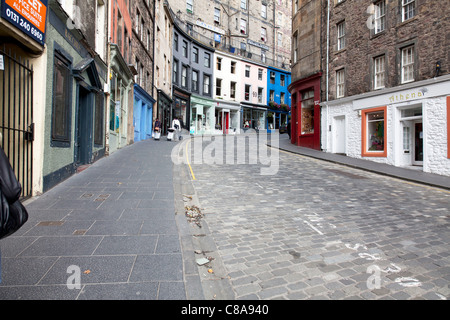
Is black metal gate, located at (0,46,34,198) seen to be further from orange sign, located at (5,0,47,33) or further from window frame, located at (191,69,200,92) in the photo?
window frame, located at (191,69,200,92)

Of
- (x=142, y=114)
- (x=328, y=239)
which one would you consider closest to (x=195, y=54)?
(x=142, y=114)

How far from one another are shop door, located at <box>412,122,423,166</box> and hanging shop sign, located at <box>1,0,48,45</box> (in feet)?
46.9

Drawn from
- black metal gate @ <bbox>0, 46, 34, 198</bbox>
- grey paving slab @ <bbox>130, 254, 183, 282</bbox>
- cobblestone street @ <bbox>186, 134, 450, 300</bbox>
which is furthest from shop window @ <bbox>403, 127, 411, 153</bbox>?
black metal gate @ <bbox>0, 46, 34, 198</bbox>

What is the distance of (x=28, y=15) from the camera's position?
5188 millimetres

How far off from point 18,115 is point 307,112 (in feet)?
59.3

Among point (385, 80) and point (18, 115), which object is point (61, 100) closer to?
point (18, 115)

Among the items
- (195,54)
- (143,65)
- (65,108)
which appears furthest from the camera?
(195,54)

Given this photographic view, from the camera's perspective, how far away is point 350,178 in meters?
9.75

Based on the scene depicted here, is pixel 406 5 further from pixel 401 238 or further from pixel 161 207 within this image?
pixel 161 207

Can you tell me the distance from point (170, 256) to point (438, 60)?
521 inches

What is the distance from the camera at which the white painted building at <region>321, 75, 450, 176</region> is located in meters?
11.6

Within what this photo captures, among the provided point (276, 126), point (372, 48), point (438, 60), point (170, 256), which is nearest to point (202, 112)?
point (276, 126)

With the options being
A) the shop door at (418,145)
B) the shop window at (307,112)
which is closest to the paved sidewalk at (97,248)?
the shop door at (418,145)

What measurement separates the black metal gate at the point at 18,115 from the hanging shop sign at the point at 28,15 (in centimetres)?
53
